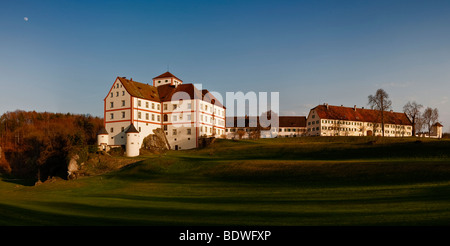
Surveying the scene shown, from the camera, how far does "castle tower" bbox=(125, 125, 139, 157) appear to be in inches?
2586

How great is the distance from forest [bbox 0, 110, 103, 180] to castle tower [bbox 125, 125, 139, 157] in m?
7.11

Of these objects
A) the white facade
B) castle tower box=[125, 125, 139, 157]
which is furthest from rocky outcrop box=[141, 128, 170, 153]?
the white facade

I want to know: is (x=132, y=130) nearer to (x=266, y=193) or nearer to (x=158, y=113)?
(x=158, y=113)

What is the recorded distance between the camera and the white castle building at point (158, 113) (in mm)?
69625

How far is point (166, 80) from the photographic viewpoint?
83.7m

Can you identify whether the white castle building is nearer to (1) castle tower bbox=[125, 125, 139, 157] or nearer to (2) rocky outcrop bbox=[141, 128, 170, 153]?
(1) castle tower bbox=[125, 125, 139, 157]

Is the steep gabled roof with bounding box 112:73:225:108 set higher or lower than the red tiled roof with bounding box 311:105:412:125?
higher

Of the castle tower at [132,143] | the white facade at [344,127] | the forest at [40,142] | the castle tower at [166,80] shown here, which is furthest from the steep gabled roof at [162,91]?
the white facade at [344,127]

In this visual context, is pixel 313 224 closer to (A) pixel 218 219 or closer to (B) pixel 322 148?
(A) pixel 218 219

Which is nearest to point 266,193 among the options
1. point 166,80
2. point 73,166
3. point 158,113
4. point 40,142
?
point 73,166

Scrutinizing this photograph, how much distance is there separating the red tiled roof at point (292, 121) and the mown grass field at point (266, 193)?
195ft
